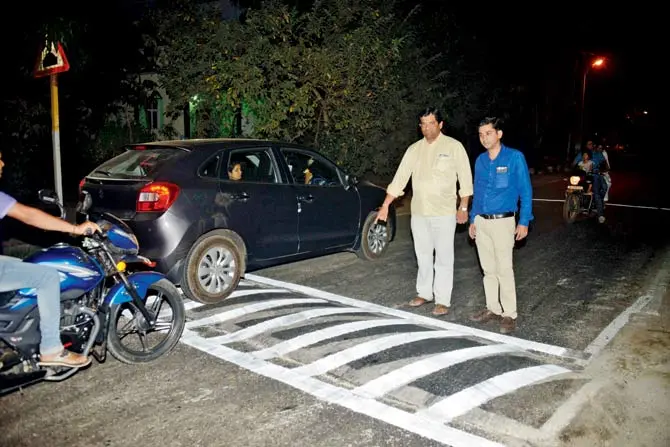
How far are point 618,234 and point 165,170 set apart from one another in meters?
9.10

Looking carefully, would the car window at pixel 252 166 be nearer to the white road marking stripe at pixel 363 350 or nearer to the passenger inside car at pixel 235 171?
the passenger inside car at pixel 235 171

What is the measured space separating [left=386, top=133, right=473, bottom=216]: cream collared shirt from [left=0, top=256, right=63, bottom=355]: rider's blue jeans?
142 inches

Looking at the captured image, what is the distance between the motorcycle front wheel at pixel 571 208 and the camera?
13.1 metres

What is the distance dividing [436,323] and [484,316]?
1.70 feet

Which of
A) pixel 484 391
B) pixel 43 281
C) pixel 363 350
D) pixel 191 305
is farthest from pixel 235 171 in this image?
pixel 484 391

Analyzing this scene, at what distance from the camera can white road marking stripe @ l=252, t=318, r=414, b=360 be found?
5.24m

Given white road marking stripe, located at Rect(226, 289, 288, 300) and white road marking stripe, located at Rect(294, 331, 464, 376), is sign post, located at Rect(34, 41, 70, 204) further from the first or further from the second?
white road marking stripe, located at Rect(294, 331, 464, 376)

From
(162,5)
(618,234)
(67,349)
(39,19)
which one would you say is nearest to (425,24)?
(162,5)

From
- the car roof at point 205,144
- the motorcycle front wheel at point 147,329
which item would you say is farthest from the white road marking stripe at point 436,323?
the motorcycle front wheel at point 147,329

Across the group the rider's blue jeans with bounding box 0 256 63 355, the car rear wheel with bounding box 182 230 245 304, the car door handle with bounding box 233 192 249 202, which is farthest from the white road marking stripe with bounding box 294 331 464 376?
the car door handle with bounding box 233 192 249 202

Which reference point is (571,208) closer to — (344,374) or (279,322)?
(279,322)

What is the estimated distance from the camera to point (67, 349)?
435cm

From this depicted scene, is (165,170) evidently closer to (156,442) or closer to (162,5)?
(156,442)

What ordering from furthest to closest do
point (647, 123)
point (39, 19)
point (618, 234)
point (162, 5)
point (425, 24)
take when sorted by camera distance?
point (647, 123) < point (425, 24) < point (162, 5) < point (618, 234) < point (39, 19)
